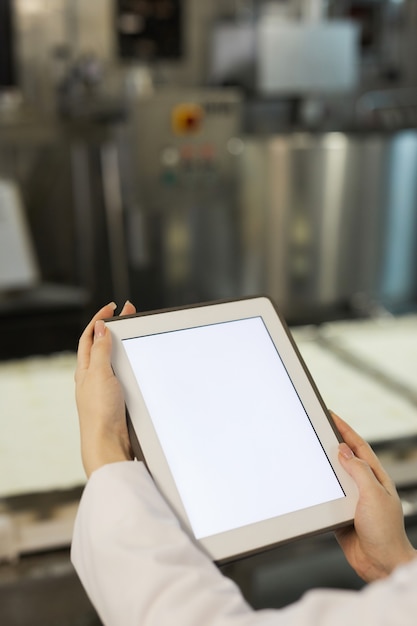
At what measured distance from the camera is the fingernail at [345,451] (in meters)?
0.77

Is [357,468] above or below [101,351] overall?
below

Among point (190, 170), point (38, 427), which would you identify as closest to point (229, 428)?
point (38, 427)

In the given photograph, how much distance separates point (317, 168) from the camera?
3730 millimetres

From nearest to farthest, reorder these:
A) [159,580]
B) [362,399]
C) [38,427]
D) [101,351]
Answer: [159,580], [101,351], [38,427], [362,399]

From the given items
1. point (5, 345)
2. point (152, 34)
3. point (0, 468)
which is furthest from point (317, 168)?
point (0, 468)

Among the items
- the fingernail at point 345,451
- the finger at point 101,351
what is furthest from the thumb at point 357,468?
the finger at point 101,351

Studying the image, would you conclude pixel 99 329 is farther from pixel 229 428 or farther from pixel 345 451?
pixel 345 451

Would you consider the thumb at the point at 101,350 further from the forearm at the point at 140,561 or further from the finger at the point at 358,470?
the finger at the point at 358,470

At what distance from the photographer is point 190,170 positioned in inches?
135

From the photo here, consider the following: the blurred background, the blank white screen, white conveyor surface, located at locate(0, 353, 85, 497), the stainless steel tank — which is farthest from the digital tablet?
the stainless steel tank

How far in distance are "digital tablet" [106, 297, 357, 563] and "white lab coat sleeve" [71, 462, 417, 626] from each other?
0.11ft

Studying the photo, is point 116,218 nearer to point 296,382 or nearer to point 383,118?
point 383,118

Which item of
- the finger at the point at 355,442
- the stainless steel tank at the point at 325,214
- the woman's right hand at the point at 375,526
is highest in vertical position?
the finger at the point at 355,442

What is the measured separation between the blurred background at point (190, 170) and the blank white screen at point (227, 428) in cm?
265
